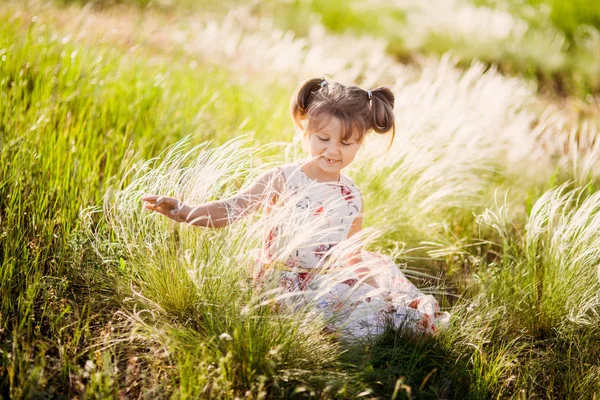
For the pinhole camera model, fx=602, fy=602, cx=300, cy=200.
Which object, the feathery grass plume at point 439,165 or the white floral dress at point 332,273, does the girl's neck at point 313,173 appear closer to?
the white floral dress at point 332,273

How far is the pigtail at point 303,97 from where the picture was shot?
247 centimetres

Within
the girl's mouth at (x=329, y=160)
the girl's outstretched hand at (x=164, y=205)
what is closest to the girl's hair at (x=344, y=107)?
the girl's mouth at (x=329, y=160)

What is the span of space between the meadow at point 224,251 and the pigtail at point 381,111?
443 millimetres

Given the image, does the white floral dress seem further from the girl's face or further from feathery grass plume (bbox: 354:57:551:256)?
feathery grass plume (bbox: 354:57:551:256)

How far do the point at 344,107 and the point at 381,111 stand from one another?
173 millimetres

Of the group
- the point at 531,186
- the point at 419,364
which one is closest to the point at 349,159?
the point at 419,364

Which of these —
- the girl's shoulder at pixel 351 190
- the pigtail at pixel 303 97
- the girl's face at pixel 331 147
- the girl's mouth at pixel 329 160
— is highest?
the pigtail at pixel 303 97

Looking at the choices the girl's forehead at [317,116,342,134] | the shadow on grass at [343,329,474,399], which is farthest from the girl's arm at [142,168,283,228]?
the shadow on grass at [343,329,474,399]

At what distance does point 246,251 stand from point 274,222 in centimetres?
16

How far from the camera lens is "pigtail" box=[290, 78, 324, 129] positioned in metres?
2.47

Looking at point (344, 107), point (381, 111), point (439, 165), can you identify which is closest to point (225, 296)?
point (344, 107)

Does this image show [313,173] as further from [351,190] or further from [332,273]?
[332,273]

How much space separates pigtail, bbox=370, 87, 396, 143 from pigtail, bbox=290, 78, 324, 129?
0.23 meters

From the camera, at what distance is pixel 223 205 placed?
7.48ft
